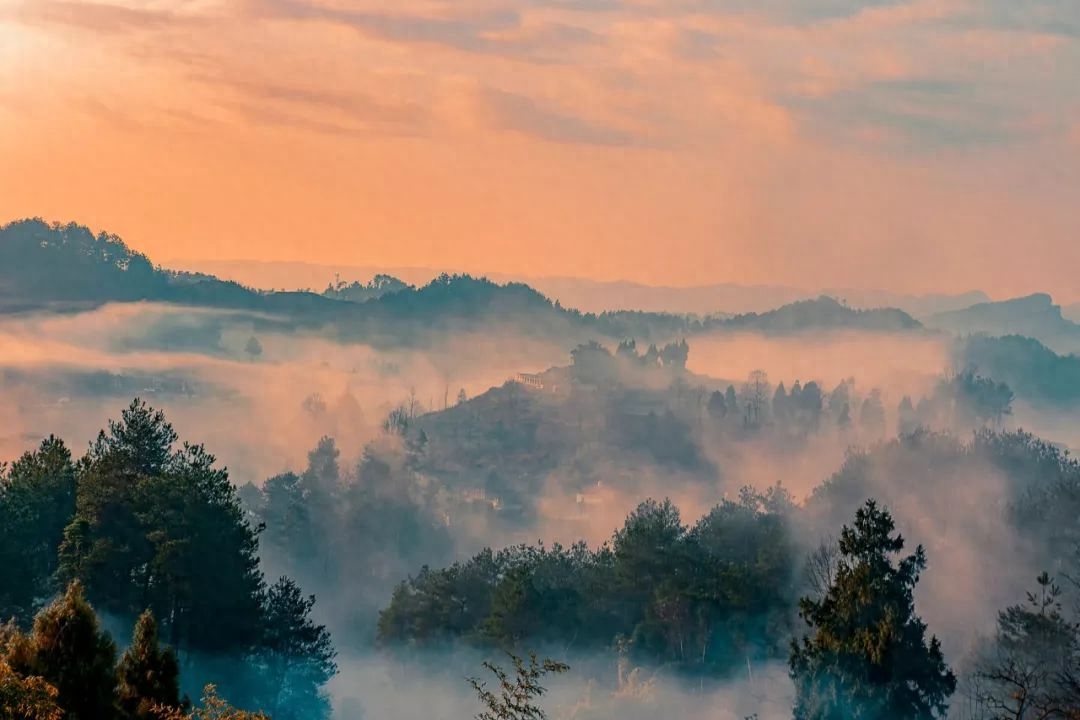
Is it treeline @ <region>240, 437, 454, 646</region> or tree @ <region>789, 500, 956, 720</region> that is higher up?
tree @ <region>789, 500, 956, 720</region>

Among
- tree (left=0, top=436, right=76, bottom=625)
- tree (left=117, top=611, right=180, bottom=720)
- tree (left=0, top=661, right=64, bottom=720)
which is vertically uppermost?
tree (left=0, top=661, right=64, bottom=720)

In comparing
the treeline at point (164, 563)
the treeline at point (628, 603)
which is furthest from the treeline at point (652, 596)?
the treeline at point (164, 563)

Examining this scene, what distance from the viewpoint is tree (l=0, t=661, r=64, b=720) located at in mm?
23672

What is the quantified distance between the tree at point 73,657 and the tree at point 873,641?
27028 mm

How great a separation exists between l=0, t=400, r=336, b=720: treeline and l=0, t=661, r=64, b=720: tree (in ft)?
110

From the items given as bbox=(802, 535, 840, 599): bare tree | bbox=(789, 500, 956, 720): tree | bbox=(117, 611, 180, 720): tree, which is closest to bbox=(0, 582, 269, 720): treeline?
bbox=(117, 611, 180, 720): tree

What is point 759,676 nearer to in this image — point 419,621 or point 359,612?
point 419,621

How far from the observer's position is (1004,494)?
150 m

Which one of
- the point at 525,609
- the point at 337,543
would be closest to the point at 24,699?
the point at 525,609

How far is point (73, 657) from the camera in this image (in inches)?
1153

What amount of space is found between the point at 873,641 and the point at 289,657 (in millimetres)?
25811

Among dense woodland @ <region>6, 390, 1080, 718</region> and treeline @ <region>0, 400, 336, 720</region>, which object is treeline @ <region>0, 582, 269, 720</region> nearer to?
dense woodland @ <region>6, 390, 1080, 718</region>

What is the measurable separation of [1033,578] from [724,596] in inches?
1232

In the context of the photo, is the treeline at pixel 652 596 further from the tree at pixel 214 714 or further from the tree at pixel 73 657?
the tree at pixel 214 714
